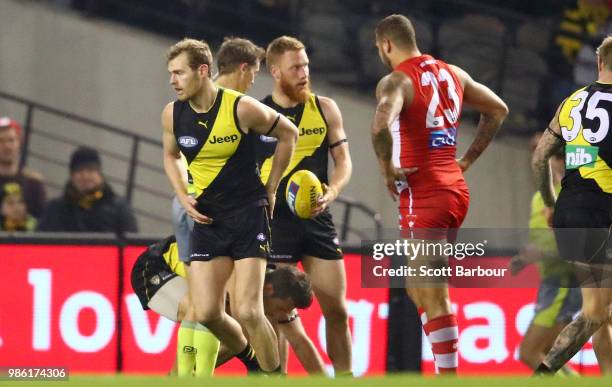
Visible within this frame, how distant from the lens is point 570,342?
9.27 metres

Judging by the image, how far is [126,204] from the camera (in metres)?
13.9

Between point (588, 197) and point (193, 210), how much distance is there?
8.02ft

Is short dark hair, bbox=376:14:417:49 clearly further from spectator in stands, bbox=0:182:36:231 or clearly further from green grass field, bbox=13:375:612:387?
spectator in stands, bbox=0:182:36:231

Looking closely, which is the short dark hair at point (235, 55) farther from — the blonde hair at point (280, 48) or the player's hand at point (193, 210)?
the player's hand at point (193, 210)

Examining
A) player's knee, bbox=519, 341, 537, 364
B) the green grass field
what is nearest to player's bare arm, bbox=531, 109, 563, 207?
the green grass field

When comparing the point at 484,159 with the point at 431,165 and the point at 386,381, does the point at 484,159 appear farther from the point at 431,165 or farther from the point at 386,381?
the point at 386,381

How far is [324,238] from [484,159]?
5.26 m

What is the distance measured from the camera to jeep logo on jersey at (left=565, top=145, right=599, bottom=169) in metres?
9.50

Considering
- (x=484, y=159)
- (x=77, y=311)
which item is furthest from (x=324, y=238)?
(x=484, y=159)

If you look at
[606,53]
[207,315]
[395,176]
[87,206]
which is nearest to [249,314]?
[207,315]

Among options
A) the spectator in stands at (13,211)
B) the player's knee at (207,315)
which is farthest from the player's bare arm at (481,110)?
the spectator in stands at (13,211)

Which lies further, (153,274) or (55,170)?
(55,170)

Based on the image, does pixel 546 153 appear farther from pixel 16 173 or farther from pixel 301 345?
pixel 16 173

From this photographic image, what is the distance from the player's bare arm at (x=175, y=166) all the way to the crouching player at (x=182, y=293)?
2.92 ft
